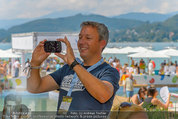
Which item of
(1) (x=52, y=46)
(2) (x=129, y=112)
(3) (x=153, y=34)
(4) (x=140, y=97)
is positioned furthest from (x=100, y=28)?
(3) (x=153, y=34)

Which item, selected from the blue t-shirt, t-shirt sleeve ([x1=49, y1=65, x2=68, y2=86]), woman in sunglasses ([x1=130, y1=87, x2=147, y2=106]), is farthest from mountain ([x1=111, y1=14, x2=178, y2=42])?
the blue t-shirt

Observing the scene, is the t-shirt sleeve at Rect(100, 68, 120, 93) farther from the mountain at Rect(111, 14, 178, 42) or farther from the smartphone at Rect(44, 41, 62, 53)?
the mountain at Rect(111, 14, 178, 42)

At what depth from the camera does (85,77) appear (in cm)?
114

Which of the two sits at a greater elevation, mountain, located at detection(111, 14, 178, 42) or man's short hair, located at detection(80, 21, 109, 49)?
man's short hair, located at detection(80, 21, 109, 49)

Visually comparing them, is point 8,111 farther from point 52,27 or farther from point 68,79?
Result: point 52,27

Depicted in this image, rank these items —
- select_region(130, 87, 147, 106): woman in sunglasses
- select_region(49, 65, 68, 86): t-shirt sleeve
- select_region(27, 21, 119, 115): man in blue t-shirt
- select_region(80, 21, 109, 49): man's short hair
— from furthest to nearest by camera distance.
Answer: select_region(130, 87, 147, 106): woman in sunglasses → select_region(49, 65, 68, 86): t-shirt sleeve → select_region(80, 21, 109, 49): man's short hair → select_region(27, 21, 119, 115): man in blue t-shirt

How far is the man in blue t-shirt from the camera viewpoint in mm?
1173

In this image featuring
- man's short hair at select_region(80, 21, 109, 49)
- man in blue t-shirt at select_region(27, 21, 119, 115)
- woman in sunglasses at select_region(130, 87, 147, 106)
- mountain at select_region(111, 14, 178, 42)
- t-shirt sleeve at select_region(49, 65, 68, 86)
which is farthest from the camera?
mountain at select_region(111, 14, 178, 42)

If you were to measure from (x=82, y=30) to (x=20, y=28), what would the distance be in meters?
187

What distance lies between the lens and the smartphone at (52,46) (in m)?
1.37

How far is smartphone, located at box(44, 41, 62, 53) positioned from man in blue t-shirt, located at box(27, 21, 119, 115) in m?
0.03

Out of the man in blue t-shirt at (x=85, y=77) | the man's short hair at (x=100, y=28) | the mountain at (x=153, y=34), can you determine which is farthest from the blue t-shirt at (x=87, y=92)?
the mountain at (x=153, y=34)

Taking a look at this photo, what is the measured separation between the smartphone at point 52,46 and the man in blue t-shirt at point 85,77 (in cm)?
3

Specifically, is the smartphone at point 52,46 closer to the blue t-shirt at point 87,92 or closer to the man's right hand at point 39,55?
the man's right hand at point 39,55
